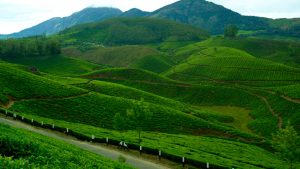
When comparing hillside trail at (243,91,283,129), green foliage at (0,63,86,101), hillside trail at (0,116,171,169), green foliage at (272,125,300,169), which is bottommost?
hillside trail at (243,91,283,129)

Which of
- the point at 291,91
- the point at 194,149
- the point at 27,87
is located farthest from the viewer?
the point at 291,91

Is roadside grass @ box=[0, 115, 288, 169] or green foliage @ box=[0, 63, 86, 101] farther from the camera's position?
green foliage @ box=[0, 63, 86, 101]

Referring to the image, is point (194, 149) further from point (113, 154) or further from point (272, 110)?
point (272, 110)

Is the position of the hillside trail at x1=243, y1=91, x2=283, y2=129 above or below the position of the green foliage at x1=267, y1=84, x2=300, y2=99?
below

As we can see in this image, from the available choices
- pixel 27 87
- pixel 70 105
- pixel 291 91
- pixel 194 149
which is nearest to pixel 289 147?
pixel 194 149

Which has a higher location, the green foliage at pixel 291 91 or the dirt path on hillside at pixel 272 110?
the green foliage at pixel 291 91

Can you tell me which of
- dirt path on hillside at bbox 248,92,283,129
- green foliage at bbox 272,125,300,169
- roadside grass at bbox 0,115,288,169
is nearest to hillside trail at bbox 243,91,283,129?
dirt path on hillside at bbox 248,92,283,129

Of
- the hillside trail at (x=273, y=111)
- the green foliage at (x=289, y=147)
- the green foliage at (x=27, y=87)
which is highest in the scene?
the green foliage at (x=27, y=87)

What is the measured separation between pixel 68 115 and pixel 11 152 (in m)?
67.3

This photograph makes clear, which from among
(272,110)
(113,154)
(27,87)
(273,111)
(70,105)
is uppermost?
(27,87)

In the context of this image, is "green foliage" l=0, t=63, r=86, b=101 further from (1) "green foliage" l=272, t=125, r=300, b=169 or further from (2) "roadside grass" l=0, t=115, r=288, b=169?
(1) "green foliage" l=272, t=125, r=300, b=169

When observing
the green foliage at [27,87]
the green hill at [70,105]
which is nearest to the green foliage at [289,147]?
the green hill at [70,105]

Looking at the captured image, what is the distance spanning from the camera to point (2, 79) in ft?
336

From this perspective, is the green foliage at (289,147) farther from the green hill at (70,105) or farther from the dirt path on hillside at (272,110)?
the dirt path on hillside at (272,110)
